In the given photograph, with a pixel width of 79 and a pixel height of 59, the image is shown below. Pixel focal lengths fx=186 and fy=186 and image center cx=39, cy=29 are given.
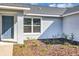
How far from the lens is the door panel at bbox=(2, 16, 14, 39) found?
13336 mm

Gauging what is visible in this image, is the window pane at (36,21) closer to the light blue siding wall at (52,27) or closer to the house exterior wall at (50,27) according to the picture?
the house exterior wall at (50,27)

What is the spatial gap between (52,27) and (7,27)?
6527mm

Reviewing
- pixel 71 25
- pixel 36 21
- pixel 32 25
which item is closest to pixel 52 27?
pixel 36 21

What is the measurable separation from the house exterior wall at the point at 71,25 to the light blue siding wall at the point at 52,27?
68cm

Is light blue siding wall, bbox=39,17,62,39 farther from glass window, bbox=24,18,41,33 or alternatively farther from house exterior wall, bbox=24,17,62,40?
glass window, bbox=24,18,41,33

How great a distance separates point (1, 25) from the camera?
13398 mm

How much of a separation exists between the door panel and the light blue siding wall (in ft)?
17.8

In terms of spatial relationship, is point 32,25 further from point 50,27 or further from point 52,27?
point 52,27

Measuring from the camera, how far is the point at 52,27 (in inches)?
746

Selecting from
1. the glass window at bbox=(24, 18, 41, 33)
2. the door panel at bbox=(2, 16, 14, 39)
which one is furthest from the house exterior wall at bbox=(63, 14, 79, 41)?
the door panel at bbox=(2, 16, 14, 39)

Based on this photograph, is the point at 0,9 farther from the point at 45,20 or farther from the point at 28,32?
the point at 45,20

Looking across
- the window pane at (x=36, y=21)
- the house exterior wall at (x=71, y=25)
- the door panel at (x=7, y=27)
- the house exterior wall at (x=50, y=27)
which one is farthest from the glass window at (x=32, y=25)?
the door panel at (x=7, y=27)

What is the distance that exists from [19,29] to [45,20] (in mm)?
6860

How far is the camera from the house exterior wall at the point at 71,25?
15.6m
